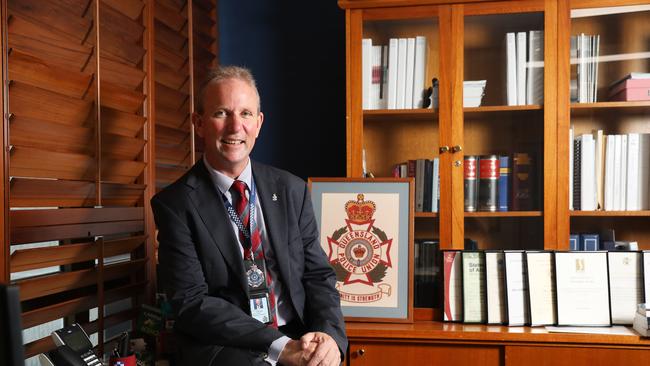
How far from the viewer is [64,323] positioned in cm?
174

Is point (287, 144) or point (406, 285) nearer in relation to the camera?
point (406, 285)

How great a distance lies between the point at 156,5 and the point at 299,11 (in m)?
0.86

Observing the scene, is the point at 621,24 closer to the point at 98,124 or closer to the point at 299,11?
the point at 299,11

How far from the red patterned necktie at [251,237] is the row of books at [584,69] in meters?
1.41

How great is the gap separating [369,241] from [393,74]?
0.73 metres

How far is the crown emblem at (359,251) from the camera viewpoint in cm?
225

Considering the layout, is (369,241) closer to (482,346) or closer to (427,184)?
(427,184)

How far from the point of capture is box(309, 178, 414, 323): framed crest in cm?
221

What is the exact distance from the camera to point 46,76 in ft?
5.16

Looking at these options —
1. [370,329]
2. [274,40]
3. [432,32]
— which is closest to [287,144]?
[274,40]

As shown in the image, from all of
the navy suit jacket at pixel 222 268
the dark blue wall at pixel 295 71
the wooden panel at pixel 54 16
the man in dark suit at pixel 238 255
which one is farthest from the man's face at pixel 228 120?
the dark blue wall at pixel 295 71

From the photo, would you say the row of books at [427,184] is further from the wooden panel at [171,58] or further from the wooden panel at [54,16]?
the wooden panel at [54,16]

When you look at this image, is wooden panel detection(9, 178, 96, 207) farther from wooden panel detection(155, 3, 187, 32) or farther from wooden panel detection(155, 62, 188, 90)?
wooden panel detection(155, 3, 187, 32)

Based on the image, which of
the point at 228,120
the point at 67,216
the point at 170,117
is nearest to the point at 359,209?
the point at 228,120
